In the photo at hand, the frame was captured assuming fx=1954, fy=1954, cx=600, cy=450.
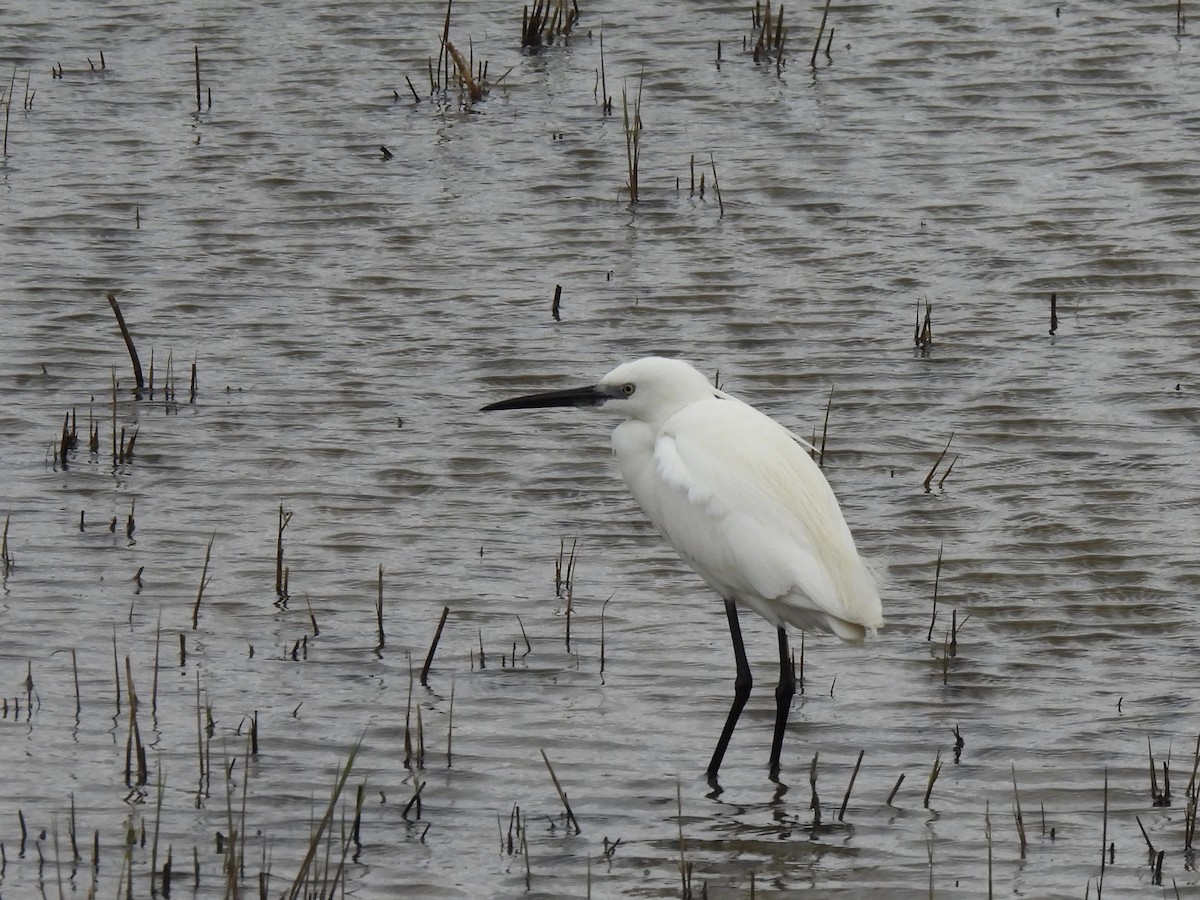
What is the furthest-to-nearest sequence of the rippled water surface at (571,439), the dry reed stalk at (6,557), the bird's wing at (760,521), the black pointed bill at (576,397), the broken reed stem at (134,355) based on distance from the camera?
the broken reed stem at (134,355) < the dry reed stalk at (6,557) < the black pointed bill at (576,397) < the bird's wing at (760,521) < the rippled water surface at (571,439)

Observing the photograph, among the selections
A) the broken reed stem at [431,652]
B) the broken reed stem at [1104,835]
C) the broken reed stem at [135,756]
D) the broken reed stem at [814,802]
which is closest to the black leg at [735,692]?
the broken reed stem at [814,802]

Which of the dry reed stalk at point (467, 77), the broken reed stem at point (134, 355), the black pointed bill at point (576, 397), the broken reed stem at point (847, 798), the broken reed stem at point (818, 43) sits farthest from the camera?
the broken reed stem at point (818, 43)

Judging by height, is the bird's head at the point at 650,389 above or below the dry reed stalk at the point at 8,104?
above

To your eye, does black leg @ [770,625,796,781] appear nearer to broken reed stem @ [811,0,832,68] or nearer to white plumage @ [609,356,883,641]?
white plumage @ [609,356,883,641]

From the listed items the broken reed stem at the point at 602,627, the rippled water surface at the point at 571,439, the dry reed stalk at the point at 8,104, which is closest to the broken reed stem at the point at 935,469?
the rippled water surface at the point at 571,439

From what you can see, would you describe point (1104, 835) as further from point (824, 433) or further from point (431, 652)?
point (824, 433)

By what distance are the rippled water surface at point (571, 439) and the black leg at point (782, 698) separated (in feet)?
0.26

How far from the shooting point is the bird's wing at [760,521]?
500 centimetres

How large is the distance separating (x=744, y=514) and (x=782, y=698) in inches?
19.8

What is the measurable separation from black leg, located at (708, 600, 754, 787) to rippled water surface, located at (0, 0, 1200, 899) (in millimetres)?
78

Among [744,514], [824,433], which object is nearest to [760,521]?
[744,514]

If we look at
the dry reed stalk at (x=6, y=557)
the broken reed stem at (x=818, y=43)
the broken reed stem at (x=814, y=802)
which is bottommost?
the dry reed stalk at (x=6, y=557)

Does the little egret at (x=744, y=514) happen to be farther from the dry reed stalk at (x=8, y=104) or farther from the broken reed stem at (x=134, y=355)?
the dry reed stalk at (x=8, y=104)

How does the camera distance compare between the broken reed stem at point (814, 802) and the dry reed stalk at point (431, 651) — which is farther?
the dry reed stalk at point (431, 651)
